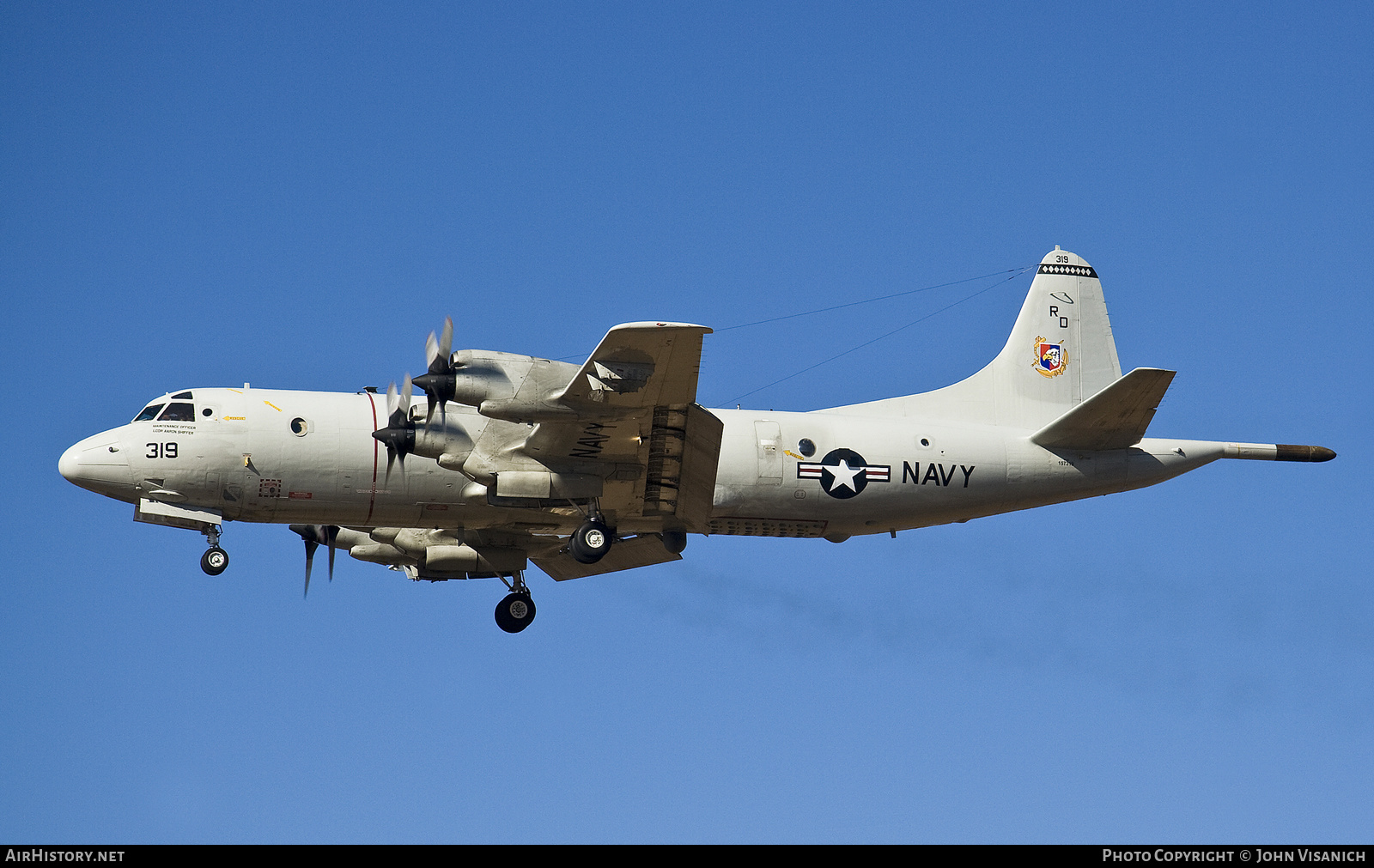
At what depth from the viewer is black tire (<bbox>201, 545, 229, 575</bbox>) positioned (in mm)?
23547

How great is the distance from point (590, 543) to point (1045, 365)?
968 centimetres

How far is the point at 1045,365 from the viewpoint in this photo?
28.0 m

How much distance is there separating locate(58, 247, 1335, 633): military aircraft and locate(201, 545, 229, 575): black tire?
0.03 metres

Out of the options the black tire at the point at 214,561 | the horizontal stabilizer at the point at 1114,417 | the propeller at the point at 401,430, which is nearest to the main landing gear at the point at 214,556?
the black tire at the point at 214,561

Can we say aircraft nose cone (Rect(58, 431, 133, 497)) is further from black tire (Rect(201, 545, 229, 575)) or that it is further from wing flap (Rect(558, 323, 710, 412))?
wing flap (Rect(558, 323, 710, 412))

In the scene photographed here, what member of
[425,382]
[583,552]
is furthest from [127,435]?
[583,552]

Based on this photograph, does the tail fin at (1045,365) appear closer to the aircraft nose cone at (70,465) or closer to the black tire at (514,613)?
the black tire at (514,613)

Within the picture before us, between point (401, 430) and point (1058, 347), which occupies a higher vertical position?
point (1058, 347)

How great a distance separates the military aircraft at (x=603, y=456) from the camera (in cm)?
2206

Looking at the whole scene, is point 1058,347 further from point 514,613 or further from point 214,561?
point 214,561

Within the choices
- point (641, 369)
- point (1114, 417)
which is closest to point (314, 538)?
point (641, 369)

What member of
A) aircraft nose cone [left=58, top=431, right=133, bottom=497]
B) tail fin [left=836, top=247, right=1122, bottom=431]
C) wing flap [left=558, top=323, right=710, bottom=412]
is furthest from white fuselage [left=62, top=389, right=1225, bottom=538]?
wing flap [left=558, top=323, right=710, bottom=412]

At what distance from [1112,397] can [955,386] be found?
3.07 metres
